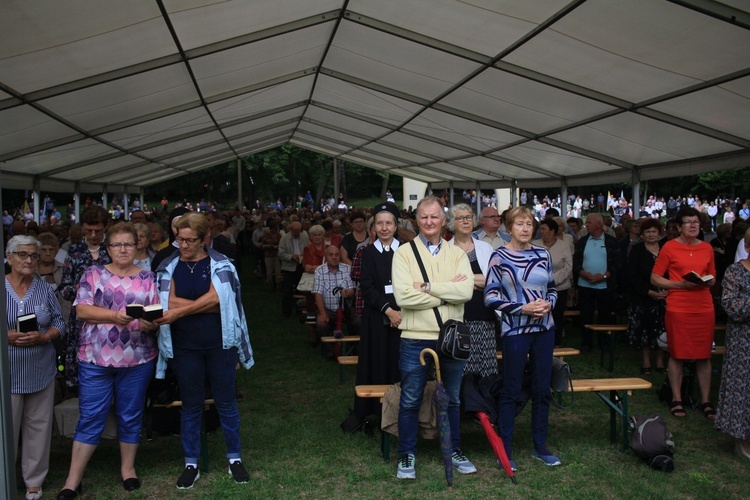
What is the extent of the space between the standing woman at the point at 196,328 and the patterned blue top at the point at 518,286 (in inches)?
64.1

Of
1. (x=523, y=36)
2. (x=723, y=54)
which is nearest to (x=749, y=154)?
(x=723, y=54)

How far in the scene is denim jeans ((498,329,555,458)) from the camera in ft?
15.0

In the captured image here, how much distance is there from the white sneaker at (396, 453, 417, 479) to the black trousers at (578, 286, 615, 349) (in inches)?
174

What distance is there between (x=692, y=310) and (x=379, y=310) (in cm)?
262

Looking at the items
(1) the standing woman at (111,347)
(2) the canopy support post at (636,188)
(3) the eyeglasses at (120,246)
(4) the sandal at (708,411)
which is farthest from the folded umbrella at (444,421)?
(2) the canopy support post at (636,188)

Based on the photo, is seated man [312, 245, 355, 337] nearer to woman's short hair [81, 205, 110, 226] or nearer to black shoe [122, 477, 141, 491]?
woman's short hair [81, 205, 110, 226]

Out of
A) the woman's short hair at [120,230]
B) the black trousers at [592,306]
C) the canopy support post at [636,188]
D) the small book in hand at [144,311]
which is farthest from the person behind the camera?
the canopy support post at [636,188]

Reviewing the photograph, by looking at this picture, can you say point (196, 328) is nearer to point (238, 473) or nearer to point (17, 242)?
point (238, 473)

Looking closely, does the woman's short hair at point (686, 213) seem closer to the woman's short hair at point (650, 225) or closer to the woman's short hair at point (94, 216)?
the woman's short hair at point (650, 225)

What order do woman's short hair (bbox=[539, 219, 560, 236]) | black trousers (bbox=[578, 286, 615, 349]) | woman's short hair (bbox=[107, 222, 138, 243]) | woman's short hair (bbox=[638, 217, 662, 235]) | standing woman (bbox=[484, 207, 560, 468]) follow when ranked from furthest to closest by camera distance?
black trousers (bbox=[578, 286, 615, 349]) < woman's short hair (bbox=[539, 219, 560, 236]) < woman's short hair (bbox=[638, 217, 662, 235]) < standing woman (bbox=[484, 207, 560, 468]) < woman's short hair (bbox=[107, 222, 138, 243])

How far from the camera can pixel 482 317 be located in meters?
5.11

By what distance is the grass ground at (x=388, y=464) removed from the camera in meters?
4.29

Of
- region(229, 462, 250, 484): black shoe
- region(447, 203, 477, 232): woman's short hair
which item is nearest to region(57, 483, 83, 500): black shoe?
region(229, 462, 250, 484): black shoe

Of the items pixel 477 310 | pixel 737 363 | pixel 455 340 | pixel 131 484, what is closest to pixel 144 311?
pixel 131 484
